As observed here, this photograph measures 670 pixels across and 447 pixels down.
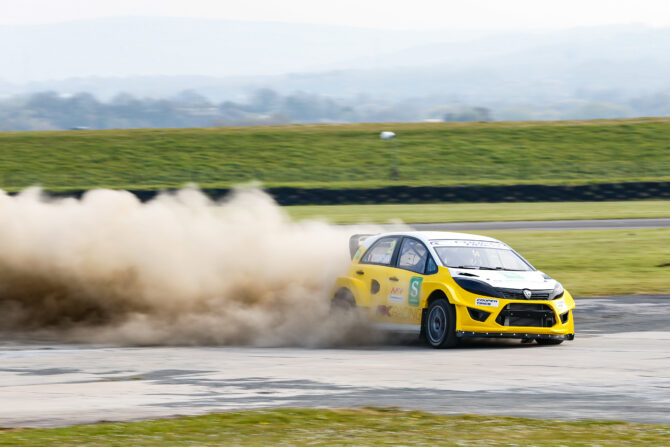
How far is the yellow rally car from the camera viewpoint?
40.1 feet

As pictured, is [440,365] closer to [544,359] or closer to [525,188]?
[544,359]

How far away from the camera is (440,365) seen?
35.8ft

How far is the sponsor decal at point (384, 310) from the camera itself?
13.1 m

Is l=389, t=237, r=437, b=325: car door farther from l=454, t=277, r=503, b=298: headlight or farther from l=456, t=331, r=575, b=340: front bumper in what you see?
l=456, t=331, r=575, b=340: front bumper

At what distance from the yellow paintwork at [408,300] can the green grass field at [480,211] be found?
67.3 feet

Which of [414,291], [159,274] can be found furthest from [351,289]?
[159,274]

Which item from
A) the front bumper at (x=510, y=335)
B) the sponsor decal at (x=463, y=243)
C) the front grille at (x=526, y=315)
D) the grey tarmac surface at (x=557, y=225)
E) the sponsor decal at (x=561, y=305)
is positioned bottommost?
the front bumper at (x=510, y=335)

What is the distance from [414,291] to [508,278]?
114cm

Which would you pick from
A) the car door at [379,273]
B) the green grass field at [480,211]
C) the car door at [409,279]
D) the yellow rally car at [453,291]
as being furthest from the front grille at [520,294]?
the green grass field at [480,211]

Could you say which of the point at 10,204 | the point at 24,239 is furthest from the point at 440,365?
the point at 10,204

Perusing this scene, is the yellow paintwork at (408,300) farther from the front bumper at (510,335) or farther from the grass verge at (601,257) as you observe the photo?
the grass verge at (601,257)

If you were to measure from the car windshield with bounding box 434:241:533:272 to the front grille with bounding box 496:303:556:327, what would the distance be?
2.37 feet

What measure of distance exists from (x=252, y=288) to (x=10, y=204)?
4.26 meters

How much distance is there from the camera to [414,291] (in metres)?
12.8
